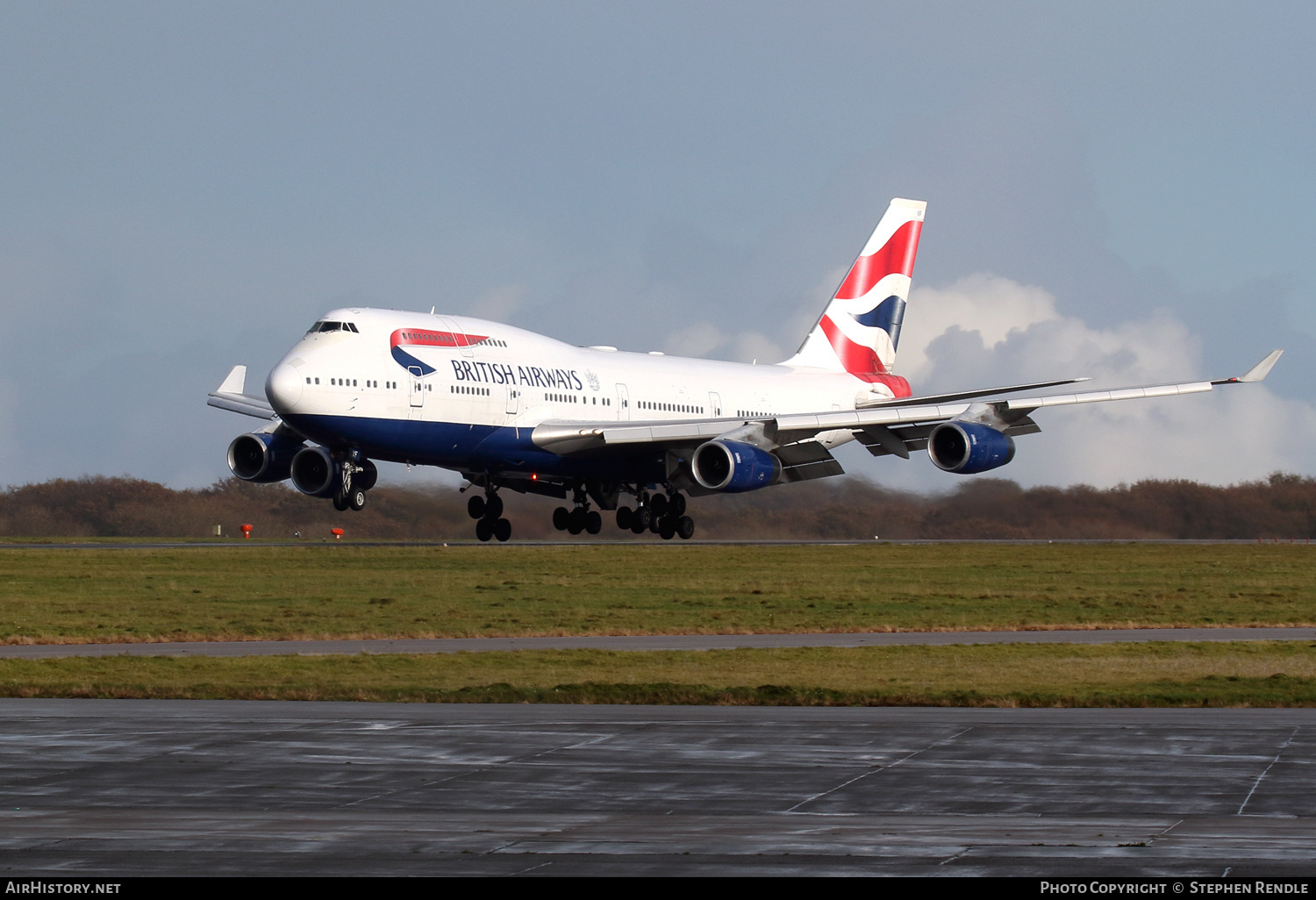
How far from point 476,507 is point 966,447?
1610 cm

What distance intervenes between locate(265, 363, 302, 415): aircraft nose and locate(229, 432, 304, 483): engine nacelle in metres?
7.00

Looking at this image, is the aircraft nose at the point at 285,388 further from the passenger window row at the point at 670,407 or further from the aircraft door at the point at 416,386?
the passenger window row at the point at 670,407

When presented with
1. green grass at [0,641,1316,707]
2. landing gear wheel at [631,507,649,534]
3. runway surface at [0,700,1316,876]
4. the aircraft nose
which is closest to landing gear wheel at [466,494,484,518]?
landing gear wheel at [631,507,649,534]

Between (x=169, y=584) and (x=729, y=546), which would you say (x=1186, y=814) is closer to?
(x=169, y=584)

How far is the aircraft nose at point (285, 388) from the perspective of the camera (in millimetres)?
42406

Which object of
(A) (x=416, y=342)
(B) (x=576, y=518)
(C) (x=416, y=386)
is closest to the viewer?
(C) (x=416, y=386)

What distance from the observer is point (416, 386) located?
44469mm

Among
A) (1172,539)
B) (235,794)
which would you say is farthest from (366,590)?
(1172,539)

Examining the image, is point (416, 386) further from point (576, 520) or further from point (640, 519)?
point (640, 519)

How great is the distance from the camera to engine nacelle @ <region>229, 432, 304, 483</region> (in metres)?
49.5

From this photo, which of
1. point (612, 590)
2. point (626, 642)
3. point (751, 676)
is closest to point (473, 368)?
point (612, 590)
